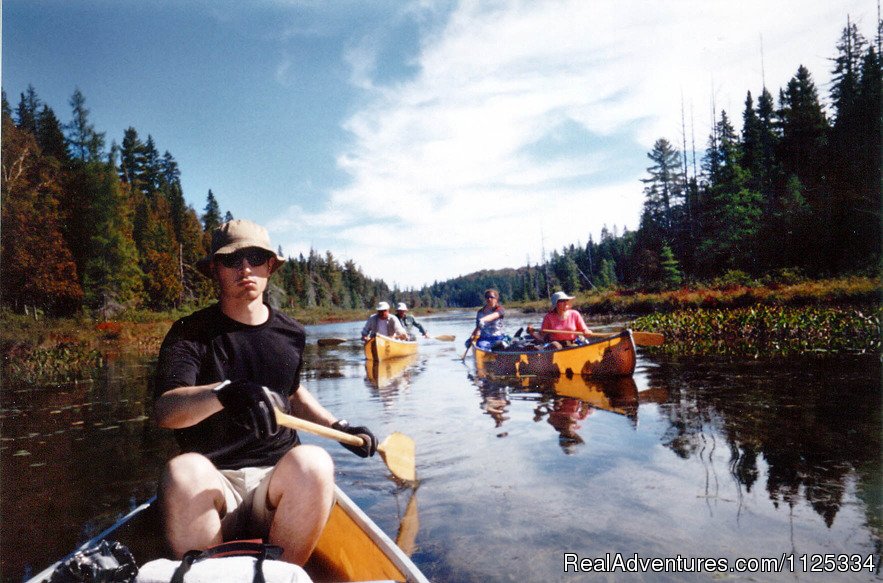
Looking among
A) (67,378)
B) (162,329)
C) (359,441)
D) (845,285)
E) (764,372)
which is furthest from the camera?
(162,329)

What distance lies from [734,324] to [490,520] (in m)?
16.5

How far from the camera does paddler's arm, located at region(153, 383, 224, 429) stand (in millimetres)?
2127

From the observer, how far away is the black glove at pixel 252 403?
2.12m

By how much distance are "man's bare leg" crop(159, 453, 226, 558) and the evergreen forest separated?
59.3ft

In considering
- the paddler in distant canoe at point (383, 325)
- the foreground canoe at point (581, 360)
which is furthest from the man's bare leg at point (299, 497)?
the paddler in distant canoe at point (383, 325)

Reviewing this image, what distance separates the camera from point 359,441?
2.88 m

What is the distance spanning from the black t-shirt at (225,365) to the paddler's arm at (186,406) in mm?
76

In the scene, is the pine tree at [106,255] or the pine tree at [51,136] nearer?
the pine tree at [106,255]

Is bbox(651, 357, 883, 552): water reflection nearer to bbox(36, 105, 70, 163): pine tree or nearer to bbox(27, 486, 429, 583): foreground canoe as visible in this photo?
bbox(27, 486, 429, 583): foreground canoe

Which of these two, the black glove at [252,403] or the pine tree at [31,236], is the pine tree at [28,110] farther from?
the black glove at [252,403]

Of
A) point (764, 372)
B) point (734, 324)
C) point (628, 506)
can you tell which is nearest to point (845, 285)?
point (734, 324)

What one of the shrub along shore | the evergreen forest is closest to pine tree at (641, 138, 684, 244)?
the evergreen forest

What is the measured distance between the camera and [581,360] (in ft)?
34.0

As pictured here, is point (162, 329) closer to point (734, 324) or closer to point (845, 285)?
point (734, 324)
